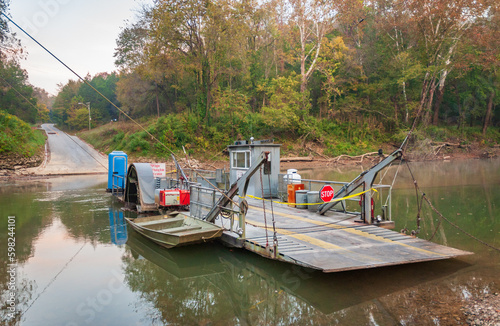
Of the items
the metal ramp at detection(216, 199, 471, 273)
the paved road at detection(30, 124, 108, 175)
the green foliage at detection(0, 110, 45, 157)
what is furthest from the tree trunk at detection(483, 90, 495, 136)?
the green foliage at detection(0, 110, 45, 157)

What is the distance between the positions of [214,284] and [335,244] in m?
3.22

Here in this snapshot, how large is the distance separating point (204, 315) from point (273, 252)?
2321 millimetres

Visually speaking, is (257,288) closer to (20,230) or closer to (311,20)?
(20,230)

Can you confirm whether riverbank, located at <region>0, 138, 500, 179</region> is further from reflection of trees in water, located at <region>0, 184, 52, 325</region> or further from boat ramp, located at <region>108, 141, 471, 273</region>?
boat ramp, located at <region>108, 141, 471, 273</region>

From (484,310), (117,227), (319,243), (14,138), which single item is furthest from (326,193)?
(14,138)

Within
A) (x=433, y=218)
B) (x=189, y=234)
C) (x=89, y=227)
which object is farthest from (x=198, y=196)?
(x=433, y=218)

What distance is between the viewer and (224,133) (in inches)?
1778

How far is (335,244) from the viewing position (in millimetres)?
8984

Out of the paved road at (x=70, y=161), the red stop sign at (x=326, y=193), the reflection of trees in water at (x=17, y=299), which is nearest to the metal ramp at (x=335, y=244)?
the red stop sign at (x=326, y=193)

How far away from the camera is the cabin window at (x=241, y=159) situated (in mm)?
16109

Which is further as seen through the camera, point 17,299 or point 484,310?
point 17,299

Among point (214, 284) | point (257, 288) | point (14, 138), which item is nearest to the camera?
point (257, 288)

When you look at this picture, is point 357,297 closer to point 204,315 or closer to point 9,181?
point 204,315

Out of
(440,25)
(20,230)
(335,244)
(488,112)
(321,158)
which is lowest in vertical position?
(20,230)
